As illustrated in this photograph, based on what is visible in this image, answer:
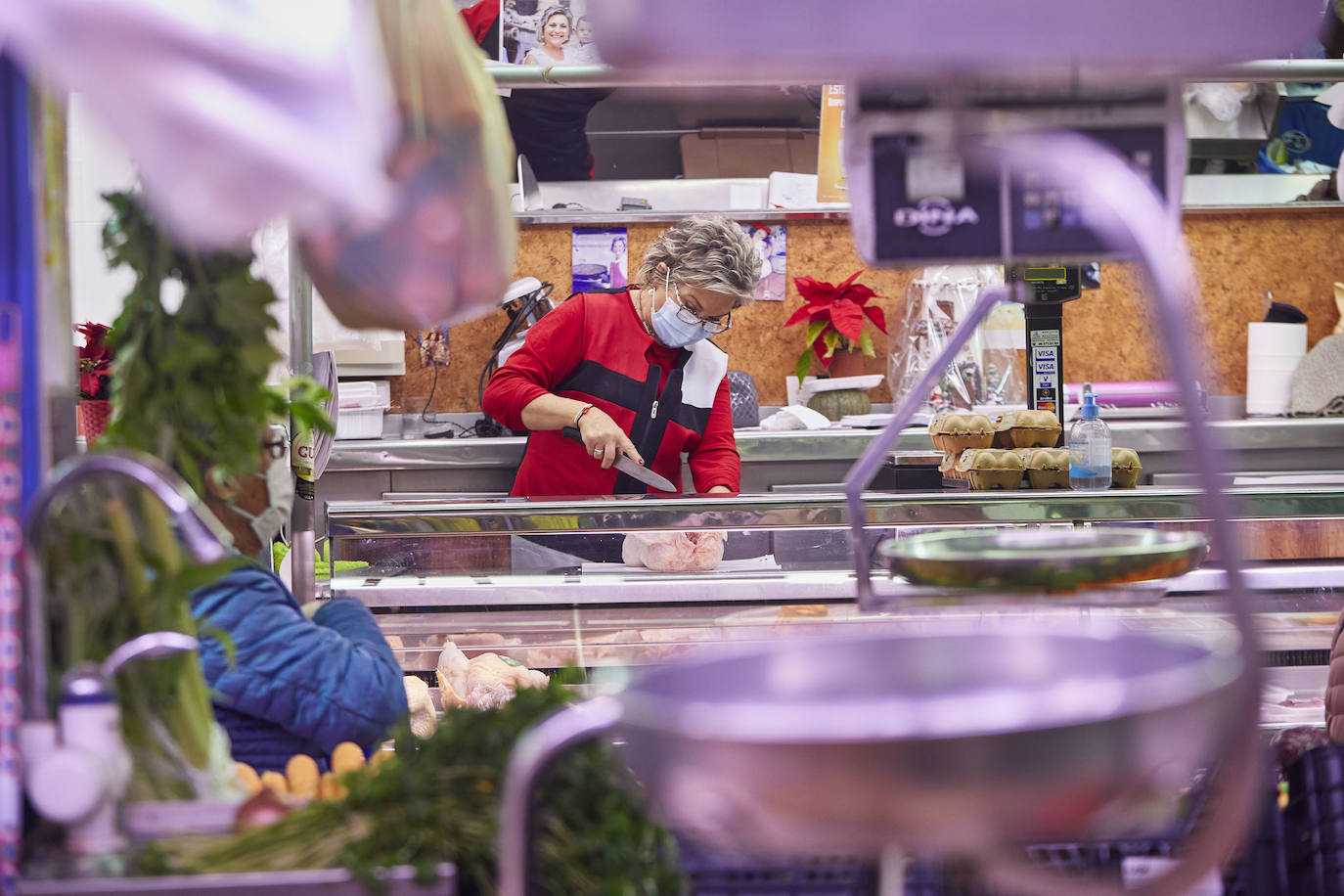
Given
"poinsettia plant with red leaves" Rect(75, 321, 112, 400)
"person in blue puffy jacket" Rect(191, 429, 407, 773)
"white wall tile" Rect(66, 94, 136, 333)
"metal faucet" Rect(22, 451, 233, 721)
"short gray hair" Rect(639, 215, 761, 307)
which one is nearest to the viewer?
"metal faucet" Rect(22, 451, 233, 721)

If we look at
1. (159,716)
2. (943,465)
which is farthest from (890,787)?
(943,465)

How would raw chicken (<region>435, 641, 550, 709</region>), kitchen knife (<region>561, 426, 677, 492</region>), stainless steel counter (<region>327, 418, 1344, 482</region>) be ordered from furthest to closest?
stainless steel counter (<region>327, 418, 1344, 482</region>), kitchen knife (<region>561, 426, 677, 492</region>), raw chicken (<region>435, 641, 550, 709</region>)

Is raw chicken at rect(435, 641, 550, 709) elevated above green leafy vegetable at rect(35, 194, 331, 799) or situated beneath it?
situated beneath

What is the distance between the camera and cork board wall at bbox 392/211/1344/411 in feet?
17.5

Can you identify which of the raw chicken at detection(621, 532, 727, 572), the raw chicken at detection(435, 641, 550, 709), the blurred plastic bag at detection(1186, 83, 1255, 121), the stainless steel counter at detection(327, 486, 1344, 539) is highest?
the blurred plastic bag at detection(1186, 83, 1255, 121)

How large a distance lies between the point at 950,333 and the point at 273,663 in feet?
13.2

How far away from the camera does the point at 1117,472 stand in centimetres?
302

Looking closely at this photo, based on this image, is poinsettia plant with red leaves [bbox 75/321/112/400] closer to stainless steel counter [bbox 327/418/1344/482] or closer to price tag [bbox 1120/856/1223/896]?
price tag [bbox 1120/856/1223/896]

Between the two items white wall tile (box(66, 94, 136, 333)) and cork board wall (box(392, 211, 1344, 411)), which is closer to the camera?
white wall tile (box(66, 94, 136, 333))

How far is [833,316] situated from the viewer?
4.95m

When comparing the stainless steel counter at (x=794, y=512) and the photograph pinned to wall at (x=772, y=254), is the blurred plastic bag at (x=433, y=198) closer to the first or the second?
the stainless steel counter at (x=794, y=512)

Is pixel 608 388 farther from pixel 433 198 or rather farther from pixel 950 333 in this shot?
pixel 433 198

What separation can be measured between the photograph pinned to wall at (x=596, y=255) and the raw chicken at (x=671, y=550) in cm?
321

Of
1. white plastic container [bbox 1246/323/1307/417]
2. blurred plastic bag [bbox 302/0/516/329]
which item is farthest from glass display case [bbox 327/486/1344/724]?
white plastic container [bbox 1246/323/1307/417]
